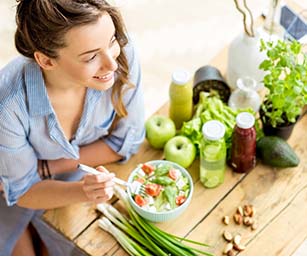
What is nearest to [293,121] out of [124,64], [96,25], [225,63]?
[225,63]

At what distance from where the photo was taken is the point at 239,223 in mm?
1854

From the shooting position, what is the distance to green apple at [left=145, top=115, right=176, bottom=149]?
200 cm

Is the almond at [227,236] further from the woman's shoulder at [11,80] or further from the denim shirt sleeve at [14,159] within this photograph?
the woman's shoulder at [11,80]

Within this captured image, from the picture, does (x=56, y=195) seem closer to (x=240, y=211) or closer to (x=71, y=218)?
(x=71, y=218)

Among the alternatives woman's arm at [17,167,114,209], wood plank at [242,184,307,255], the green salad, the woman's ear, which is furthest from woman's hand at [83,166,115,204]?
wood plank at [242,184,307,255]

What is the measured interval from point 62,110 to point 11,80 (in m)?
0.19

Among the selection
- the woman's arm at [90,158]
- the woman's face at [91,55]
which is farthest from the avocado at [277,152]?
the woman's face at [91,55]

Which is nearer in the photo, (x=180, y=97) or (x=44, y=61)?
(x=44, y=61)

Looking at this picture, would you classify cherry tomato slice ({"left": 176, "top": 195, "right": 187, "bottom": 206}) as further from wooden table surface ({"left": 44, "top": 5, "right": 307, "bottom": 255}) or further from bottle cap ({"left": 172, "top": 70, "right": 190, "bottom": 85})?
bottle cap ({"left": 172, "top": 70, "right": 190, "bottom": 85})

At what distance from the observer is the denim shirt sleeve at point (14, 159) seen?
1724 mm

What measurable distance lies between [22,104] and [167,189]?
1.56 feet

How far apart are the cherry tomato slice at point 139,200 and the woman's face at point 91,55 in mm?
353

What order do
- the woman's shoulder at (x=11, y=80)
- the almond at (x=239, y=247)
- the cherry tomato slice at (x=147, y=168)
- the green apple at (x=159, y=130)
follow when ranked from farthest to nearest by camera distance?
the green apple at (x=159, y=130) → the cherry tomato slice at (x=147, y=168) → the almond at (x=239, y=247) → the woman's shoulder at (x=11, y=80)

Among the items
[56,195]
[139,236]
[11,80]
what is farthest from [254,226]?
[11,80]
